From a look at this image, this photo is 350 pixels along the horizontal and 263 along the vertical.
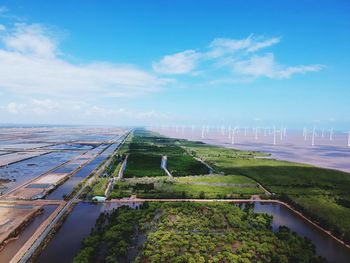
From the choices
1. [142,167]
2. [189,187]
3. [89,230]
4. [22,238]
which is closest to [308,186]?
[189,187]

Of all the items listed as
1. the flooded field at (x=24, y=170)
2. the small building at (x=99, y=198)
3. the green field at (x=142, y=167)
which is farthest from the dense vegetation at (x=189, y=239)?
the flooded field at (x=24, y=170)

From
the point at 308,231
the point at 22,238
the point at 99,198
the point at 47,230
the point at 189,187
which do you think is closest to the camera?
the point at 22,238

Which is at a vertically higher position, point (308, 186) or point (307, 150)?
point (307, 150)

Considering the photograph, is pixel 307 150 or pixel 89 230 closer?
pixel 89 230

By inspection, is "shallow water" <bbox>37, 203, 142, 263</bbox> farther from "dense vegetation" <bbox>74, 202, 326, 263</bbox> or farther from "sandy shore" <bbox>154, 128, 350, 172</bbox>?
"sandy shore" <bbox>154, 128, 350, 172</bbox>

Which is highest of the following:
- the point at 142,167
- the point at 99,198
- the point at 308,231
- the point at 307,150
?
the point at 307,150

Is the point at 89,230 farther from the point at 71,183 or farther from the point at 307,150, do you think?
the point at 307,150
